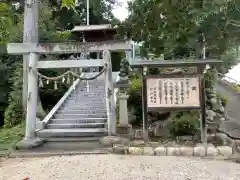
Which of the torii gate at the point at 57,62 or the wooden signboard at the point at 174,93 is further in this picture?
the torii gate at the point at 57,62

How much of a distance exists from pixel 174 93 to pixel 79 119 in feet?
13.7

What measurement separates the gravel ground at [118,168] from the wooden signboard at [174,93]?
1962 millimetres

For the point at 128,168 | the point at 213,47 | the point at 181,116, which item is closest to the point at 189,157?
the point at 128,168

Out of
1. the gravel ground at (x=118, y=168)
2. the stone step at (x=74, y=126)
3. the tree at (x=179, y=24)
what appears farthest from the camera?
the stone step at (x=74, y=126)

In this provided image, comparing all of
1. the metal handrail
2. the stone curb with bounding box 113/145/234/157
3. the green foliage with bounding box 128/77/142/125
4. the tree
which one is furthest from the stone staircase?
the tree

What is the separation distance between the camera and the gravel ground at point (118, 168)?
19.6ft

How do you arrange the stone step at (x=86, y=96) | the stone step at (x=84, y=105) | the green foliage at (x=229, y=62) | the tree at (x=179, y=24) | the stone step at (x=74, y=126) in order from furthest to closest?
the green foliage at (x=229, y=62), the stone step at (x=86, y=96), the stone step at (x=84, y=105), the stone step at (x=74, y=126), the tree at (x=179, y=24)

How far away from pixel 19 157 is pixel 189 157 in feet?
14.3

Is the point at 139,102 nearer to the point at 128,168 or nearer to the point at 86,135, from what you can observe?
the point at 86,135

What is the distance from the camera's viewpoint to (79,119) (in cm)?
1176

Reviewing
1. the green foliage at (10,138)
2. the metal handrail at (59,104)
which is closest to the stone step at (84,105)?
the metal handrail at (59,104)

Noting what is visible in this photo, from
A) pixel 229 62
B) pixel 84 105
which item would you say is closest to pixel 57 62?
pixel 84 105

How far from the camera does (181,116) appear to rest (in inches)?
401

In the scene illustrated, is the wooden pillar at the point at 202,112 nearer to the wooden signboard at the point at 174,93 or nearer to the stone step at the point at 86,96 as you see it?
the wooden signboard at the point at 174,93
